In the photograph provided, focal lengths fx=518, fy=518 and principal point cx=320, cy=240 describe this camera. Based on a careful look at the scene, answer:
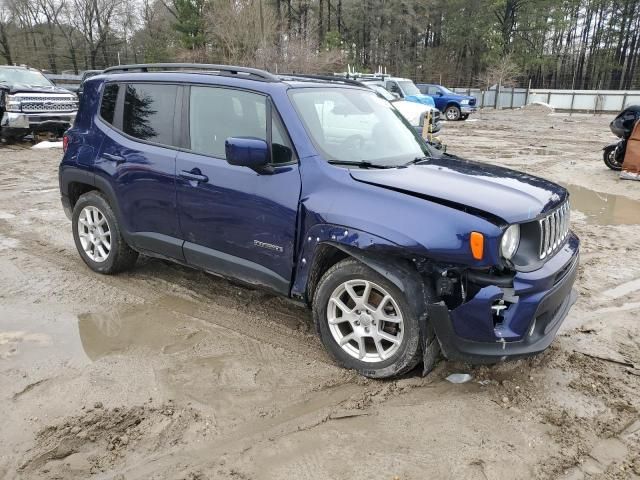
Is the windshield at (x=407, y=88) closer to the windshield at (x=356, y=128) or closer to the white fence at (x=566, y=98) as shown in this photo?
the windshield at (x=356, y=128)

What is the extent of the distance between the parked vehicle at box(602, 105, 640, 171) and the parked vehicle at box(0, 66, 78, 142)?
13.3m

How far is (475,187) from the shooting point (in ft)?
10.7

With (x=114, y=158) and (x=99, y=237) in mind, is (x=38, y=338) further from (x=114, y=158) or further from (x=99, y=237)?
(x=114, y=158)

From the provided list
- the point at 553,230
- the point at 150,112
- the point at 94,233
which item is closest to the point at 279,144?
the point at 150,112

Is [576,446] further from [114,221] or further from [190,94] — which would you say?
[114,221]

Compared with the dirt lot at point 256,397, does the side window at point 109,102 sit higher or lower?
higher

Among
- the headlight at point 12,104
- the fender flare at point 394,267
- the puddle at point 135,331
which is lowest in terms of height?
the puddle at point 135,331

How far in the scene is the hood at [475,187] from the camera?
118 inches

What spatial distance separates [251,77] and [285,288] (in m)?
1.61

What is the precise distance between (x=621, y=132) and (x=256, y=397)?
1060 centimetres

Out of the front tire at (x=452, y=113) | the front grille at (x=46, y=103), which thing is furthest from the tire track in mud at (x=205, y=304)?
the front tire at (x=452, y=113)

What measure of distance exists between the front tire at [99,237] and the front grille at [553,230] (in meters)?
3.54

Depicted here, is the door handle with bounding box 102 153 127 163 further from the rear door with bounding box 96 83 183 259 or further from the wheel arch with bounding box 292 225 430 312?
the wheel arch with bounding box 292 225 430 312

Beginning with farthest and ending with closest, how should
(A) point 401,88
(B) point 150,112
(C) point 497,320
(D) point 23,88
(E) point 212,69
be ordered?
(A) point 401,88 < (D) point 23,88 < (B) point 150,112 < (E) point 212,69 < (C) point 497,320
